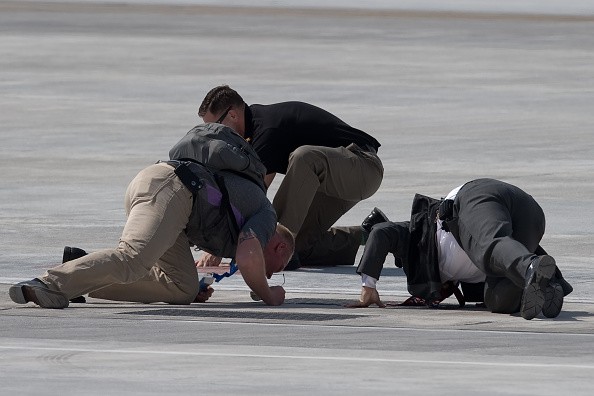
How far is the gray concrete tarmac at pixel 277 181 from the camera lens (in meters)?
7.81

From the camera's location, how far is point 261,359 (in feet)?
26.5

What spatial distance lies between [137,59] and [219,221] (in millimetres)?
21788

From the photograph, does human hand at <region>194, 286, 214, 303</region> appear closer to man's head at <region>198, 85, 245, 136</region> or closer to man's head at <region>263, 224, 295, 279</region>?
man's head at <region>263, 224, 295, 279</region>

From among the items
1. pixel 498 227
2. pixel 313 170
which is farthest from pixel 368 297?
pixel 313 170

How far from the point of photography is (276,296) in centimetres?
1042

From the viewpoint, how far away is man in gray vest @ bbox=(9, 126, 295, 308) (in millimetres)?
10031

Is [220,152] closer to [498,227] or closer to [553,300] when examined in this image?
[498,227]

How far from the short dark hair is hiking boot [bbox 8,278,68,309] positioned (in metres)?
1.71

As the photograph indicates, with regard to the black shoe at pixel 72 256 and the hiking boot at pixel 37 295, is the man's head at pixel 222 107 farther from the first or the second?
the hiking boot at pixel 37 295

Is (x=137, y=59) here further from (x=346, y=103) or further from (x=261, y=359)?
(x=261, y=359)

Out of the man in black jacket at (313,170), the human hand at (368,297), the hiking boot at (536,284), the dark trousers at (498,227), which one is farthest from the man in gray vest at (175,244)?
the hiking boot at (536,284)

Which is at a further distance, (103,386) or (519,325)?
(519,325)

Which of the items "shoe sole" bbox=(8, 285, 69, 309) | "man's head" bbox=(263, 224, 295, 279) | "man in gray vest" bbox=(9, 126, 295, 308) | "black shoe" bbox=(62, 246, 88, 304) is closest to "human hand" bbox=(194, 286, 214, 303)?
"man in gray vest" bbox=(9, 126, 295, 308)

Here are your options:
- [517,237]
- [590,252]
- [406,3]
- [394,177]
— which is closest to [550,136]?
[394,177]
